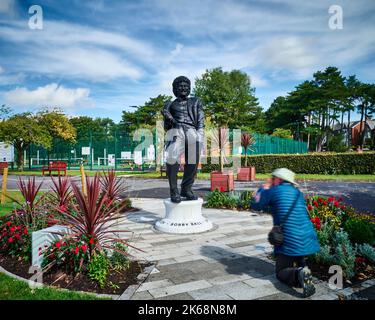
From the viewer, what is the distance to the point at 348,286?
10.7 ft

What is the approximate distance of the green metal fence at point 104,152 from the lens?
85.2 feet

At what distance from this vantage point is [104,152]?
27.8 m

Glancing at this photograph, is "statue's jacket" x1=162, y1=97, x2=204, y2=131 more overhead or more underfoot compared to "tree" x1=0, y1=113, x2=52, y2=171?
more underfoot

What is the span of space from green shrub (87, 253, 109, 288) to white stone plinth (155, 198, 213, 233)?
2.17 metres

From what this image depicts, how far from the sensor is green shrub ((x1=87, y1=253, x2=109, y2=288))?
332 cm

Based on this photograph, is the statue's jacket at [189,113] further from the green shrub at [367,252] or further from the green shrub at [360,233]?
the green shrub at [367,252]

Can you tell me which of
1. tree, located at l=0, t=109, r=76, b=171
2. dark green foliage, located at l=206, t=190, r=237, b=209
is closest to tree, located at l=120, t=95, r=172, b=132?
tree, located at l=0, t=109, r=76, b=171

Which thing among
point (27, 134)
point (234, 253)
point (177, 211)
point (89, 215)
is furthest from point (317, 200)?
point (27, 134)

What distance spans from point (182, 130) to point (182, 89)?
0.80 meters

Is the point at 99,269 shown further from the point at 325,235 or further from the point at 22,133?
the point at 22,133

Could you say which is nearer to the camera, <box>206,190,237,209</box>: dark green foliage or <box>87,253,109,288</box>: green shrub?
<box>87,253,109,288</box>: green shrub

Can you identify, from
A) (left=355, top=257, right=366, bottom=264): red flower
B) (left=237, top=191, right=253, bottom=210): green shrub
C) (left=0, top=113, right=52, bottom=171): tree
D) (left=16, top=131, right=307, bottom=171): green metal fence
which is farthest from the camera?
(left=16, top=131, right=307, bottom=171): green metal fence

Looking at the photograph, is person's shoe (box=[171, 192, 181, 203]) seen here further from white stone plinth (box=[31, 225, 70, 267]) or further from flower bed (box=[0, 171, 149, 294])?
white stone plinth (box=[31, 225, 70, 267])
